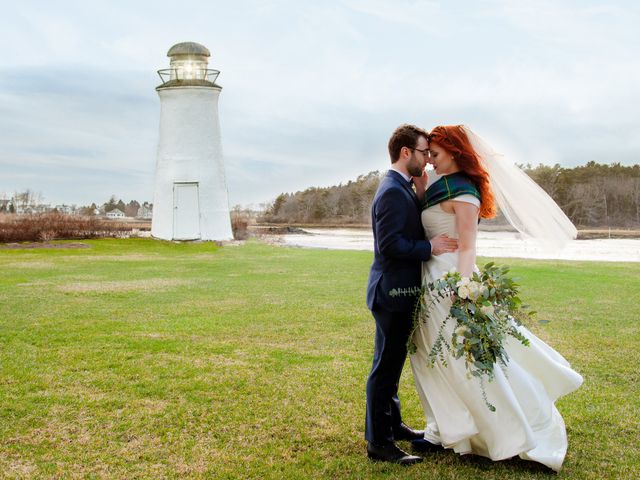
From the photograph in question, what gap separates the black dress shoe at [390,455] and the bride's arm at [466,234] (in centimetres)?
138

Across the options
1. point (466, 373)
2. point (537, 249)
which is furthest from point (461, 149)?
point (537, 249)

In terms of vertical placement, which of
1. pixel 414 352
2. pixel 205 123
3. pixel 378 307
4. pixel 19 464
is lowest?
pixel 19 464

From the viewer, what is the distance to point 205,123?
30906 millimetres

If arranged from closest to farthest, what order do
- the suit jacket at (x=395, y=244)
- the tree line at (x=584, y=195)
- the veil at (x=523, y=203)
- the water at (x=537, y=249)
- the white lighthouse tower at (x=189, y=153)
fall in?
the suit jacket at (x=395, y=244) < the veil at (x=523, y=203) < the water at (x=537, y=249) < the white lighthouse tower at (x=189, y=153) < the tree line at (x=584, y=195)

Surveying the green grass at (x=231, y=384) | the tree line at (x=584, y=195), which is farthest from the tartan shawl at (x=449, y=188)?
the tree line at (x=584, y=195)

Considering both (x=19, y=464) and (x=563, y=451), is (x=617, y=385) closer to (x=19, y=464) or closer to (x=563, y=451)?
(x=563, y=451)

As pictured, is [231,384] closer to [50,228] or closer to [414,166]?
[414,166]

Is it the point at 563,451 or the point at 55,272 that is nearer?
the point at 563,451

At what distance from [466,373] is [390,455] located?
852 millimetres

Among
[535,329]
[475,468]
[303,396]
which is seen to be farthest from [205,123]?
[475,468]

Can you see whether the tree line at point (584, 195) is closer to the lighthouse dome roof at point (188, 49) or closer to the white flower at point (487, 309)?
the lighthouse dome roof at point (188, 49)

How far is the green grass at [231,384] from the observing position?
4.62m

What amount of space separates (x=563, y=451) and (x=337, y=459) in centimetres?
161

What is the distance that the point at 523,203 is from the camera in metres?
4.93
